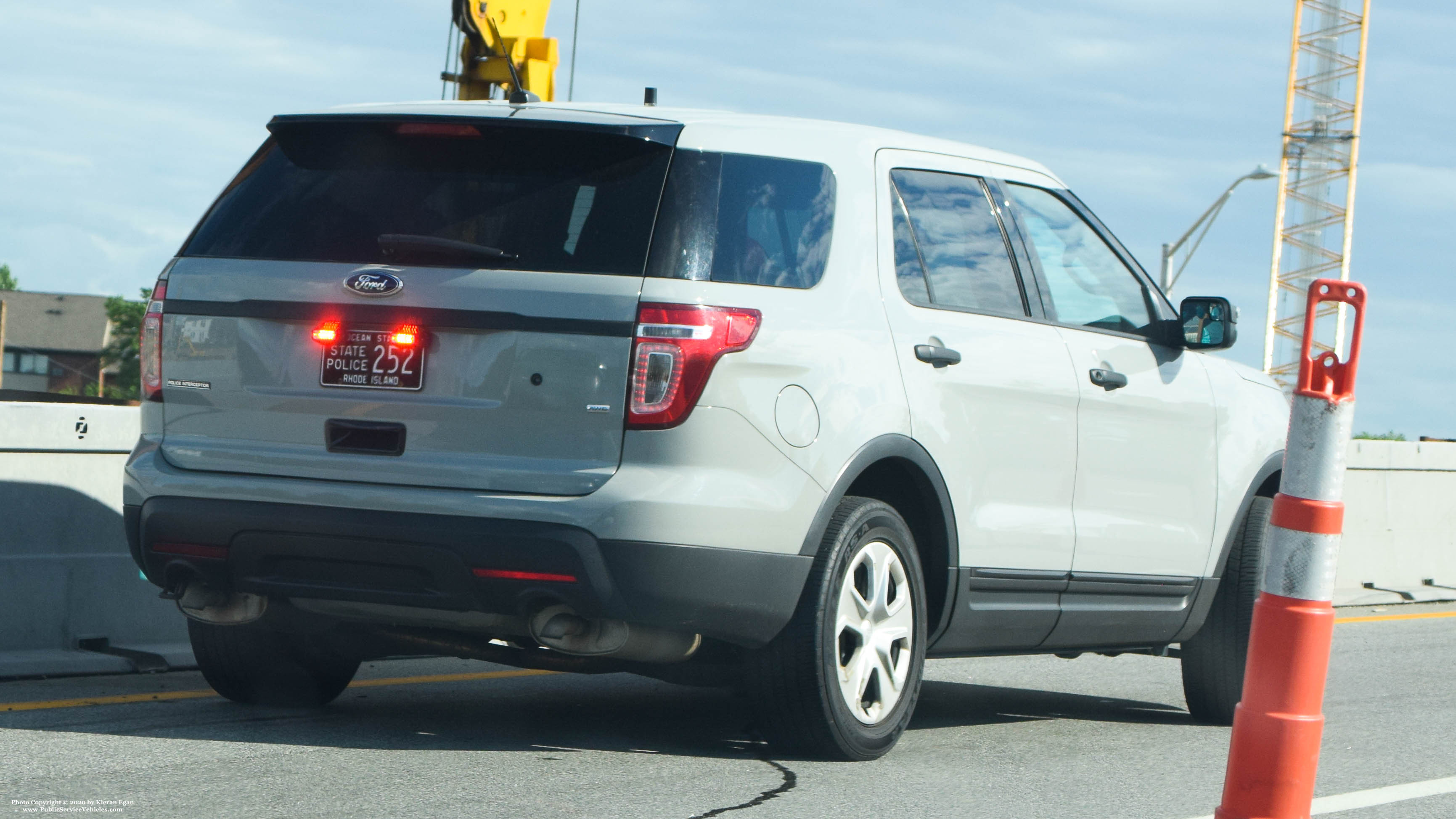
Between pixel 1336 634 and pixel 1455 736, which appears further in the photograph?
pixel 1336 634

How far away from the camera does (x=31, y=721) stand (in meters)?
6.14

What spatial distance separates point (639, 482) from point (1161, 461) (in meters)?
2.58

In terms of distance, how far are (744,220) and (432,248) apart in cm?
89

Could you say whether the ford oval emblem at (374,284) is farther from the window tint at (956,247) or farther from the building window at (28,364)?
the building window at (28,364)

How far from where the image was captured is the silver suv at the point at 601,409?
5242mm

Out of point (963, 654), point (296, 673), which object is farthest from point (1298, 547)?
point (296, 673)

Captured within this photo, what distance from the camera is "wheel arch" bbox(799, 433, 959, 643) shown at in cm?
584

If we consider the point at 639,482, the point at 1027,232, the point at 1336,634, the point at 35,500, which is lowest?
the point at 1336,634

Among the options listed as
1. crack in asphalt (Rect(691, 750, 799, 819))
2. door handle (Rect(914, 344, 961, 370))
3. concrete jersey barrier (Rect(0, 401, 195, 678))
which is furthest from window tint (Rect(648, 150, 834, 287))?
concrete jersey barrier (Rect(0, 401, 195, 678))

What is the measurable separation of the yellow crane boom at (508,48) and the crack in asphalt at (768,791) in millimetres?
15337

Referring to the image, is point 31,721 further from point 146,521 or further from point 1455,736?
point 1455,736

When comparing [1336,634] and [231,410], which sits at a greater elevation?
[231,410]

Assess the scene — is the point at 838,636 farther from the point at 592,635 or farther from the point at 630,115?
the point at 630,115

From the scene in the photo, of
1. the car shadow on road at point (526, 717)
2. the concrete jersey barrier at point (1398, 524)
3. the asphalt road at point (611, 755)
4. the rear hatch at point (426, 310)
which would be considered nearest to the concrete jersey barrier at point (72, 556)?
the asphalt road at point (611, 755)
